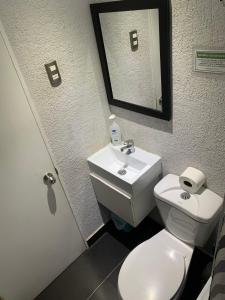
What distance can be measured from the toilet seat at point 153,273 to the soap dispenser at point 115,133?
0.70m

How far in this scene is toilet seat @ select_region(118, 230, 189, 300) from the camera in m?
1.25

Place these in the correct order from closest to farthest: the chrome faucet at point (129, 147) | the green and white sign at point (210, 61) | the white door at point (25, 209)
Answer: the green and white sign at point (210, 61) → the white door at point (25, 209) → the chrome faucet at point (129, 147)

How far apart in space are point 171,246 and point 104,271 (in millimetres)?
635

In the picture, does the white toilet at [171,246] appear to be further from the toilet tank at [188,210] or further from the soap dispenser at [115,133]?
the soap dispenser at [115,133]

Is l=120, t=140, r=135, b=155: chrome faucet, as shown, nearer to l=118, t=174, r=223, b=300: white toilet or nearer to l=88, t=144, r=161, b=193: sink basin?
l=88, t=144, r=161, b=193: sink basin

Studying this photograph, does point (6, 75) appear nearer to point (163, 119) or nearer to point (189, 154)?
point (163, 119)

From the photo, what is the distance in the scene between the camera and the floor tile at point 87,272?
1734 mm

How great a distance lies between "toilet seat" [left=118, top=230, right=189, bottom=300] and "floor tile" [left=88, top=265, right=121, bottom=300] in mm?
418

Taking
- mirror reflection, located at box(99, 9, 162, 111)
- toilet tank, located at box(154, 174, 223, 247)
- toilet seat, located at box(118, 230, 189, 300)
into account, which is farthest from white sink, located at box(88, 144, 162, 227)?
mirror reflection, located at box(99, 9, 162, 111)

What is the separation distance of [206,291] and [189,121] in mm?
873

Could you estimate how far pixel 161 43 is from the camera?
114 cm

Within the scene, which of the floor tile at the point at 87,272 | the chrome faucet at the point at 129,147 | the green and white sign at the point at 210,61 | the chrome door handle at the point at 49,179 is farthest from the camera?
the floor tile at the point at 87,272

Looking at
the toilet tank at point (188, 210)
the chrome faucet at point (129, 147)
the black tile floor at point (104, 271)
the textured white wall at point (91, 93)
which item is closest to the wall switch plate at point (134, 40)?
the textured white wall at point (91, 93)

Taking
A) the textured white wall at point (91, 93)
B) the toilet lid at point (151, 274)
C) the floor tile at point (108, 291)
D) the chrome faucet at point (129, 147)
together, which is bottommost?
the floor tile at point (108, 291)
